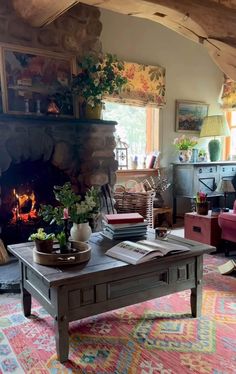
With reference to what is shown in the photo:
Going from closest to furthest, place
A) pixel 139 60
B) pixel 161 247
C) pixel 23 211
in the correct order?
pixel 161 247
pixel 23 211
pixel 139 60

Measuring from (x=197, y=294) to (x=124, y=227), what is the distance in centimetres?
62

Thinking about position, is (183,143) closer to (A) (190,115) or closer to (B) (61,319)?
(A) (190,115)

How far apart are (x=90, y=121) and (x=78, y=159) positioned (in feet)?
1.37

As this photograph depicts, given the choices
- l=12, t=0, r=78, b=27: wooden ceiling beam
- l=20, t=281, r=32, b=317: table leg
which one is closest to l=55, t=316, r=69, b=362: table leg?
l=20, t=281, r=32, b=317: table leg

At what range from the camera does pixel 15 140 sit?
3084mm

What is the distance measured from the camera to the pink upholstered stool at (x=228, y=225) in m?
3.08

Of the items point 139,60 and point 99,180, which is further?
point 139,60

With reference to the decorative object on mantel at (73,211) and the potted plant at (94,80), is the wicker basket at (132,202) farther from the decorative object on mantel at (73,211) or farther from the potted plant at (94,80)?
the decorative object on mantel at (73,211)

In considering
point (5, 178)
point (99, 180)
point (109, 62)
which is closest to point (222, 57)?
point (109, 62)

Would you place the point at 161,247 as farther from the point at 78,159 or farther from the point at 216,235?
the point at 78,159

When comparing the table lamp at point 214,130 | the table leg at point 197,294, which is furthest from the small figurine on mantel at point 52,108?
the table lamp at point 214,130

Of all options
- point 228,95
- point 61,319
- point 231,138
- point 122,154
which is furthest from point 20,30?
point 231,138

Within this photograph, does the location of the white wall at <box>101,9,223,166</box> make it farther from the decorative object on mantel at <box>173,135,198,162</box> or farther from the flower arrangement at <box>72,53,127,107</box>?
the flower arrangement at <box>72,53,127,107</box>

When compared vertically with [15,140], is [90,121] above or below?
above
